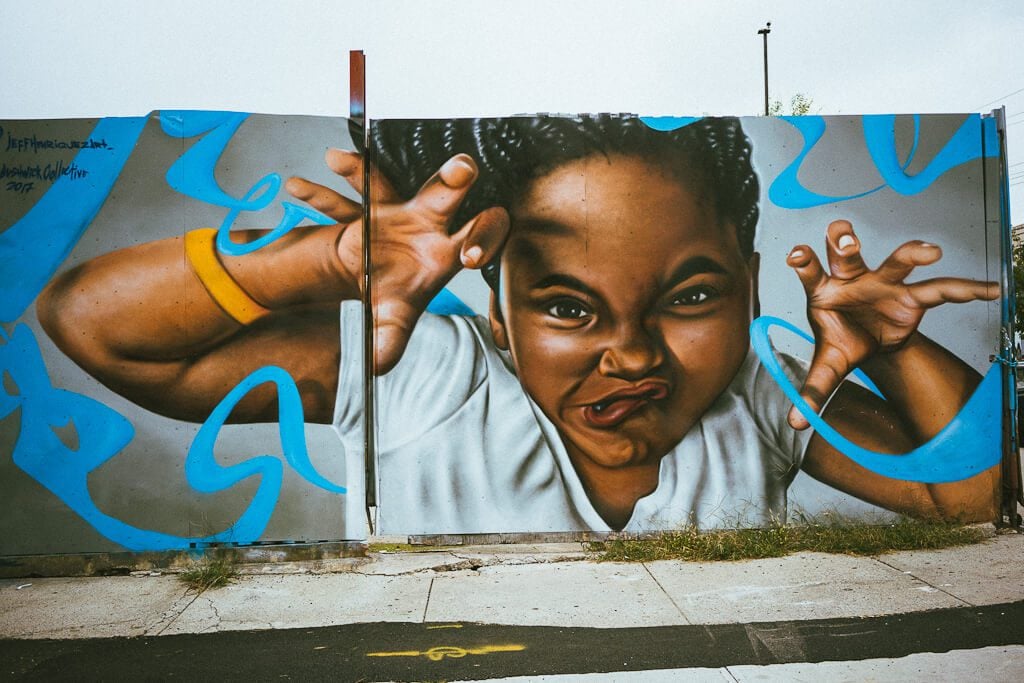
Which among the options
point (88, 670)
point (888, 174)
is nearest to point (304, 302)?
point (88, 670)

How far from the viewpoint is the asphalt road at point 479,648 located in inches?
184

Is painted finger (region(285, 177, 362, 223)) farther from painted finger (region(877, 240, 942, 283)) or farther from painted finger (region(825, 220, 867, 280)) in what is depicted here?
painted finger (region(877, 240, 942, 283))

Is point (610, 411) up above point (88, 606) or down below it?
above

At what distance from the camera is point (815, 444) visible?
692cm

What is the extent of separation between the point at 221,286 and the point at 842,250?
4.84 metres

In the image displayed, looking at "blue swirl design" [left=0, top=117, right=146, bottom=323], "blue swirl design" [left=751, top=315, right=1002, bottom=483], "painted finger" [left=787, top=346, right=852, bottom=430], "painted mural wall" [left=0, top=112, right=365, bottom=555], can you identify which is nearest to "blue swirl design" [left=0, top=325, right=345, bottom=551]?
"painted mural wall" [left=0, top=112, right=365, bottom=555]

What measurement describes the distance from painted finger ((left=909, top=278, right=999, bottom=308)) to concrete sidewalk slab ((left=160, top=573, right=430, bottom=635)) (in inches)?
176

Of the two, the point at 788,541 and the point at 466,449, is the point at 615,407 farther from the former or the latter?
the point at 788,541

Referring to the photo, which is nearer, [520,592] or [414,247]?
[520,592]

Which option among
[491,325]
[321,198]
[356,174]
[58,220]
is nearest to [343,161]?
[356,174]

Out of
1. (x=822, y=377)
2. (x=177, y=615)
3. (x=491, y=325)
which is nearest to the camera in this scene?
(x=177, y=615)

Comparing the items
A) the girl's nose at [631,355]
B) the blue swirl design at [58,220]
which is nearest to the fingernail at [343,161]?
the blue swirl design at [58,220]

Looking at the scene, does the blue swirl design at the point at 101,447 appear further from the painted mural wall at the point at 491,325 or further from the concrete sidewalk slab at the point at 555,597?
the concrete sidewalk slab at the point at 555,597

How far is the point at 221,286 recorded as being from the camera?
661 centimetres
